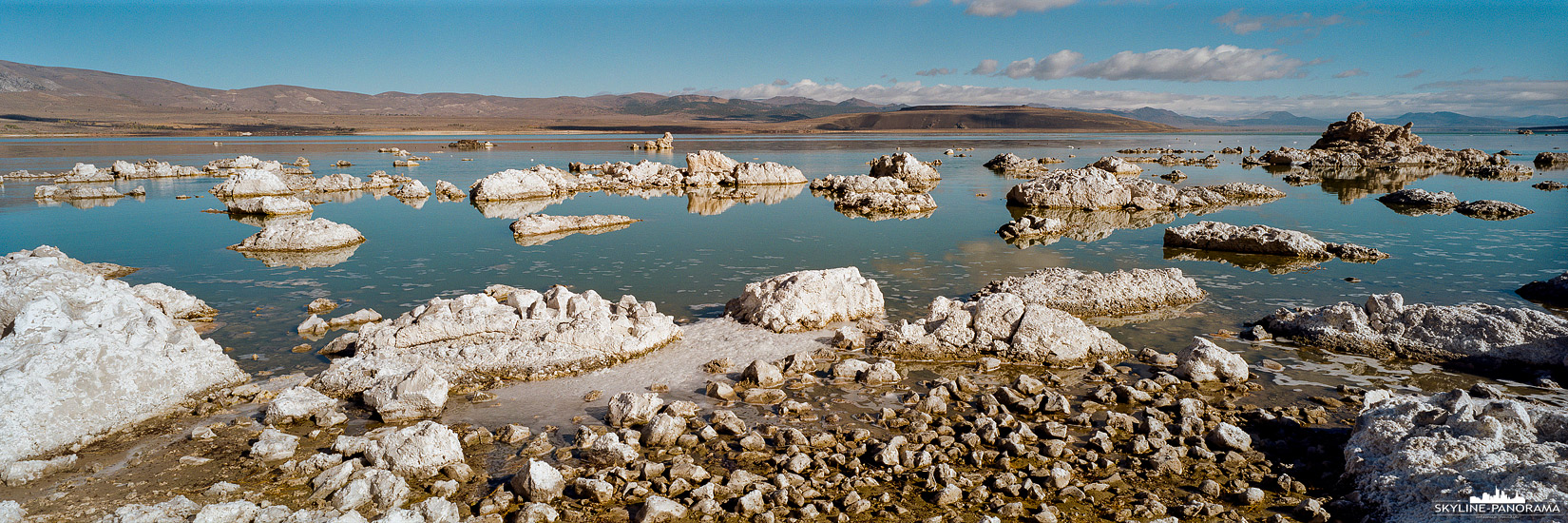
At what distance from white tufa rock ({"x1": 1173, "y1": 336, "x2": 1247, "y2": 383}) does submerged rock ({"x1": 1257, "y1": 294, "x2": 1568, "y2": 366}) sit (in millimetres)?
2188

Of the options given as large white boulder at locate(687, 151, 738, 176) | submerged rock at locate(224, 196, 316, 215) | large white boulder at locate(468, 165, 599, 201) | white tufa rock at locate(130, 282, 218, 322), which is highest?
large white boulder at locate(687, 151, 738, 176)

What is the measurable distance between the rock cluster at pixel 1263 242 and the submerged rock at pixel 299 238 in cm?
1968

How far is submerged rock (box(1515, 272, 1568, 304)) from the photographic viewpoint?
40.2 feet

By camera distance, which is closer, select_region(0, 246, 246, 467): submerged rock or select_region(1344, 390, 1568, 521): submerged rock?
select_region(1344, 390, 1568, 521): submerged rock

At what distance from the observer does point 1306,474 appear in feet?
20.1

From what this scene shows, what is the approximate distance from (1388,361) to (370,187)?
119 feet

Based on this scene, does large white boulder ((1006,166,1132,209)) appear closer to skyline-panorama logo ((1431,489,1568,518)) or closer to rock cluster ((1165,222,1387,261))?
rock cluster ((1165,222,1387,261))

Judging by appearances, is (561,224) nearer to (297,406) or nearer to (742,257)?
(742,257)

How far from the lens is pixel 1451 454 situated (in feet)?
18.4

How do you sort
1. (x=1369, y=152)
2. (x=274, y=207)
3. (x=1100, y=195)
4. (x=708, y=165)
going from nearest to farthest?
(x=274, y=207) < (x=1100, y=195) < (x=708, y=165) < (x=1369, y=152)

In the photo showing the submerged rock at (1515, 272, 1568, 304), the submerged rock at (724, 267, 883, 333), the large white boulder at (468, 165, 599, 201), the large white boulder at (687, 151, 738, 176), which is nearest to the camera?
the submerged rock at (724, 267, 883, 333)

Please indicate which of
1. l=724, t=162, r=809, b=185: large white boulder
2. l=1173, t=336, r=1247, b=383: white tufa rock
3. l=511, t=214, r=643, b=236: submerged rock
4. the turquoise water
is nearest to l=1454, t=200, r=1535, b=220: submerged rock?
the turquoise water

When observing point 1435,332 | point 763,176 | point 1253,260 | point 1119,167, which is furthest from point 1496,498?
point 1119,167

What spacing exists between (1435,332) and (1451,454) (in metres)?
4.85
